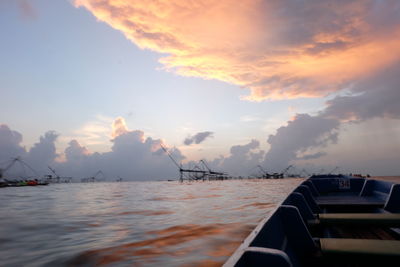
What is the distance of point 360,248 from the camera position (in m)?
4.36

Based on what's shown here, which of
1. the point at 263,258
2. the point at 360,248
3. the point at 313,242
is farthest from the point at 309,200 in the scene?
the point at 263,258

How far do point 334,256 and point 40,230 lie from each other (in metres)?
14.8

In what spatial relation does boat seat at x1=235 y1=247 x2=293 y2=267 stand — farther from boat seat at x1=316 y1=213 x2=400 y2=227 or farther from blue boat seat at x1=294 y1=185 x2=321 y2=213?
blue boat seat at x1=294 y1=185 x2=321 y2=213

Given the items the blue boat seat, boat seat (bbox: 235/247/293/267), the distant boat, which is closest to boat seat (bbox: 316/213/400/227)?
the distant boat

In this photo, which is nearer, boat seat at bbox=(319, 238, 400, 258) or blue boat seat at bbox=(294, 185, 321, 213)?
boat seat at bbox=(319, 238, 400, 258)

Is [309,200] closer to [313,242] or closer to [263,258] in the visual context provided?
[313,242]

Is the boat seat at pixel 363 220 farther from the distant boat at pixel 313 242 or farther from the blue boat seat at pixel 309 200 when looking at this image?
the blue boat seat at pixel 309 200

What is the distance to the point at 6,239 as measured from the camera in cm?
1248

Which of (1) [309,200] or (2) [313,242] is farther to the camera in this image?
(1) [309,200]

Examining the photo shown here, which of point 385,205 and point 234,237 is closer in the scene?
point 385,205

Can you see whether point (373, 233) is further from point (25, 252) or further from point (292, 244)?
point (25, 252)

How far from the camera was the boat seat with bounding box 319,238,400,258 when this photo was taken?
4156mm

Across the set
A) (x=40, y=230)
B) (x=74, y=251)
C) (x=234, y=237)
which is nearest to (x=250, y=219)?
(x=234, y=237)

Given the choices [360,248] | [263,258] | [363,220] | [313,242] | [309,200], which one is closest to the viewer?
[263,258]
